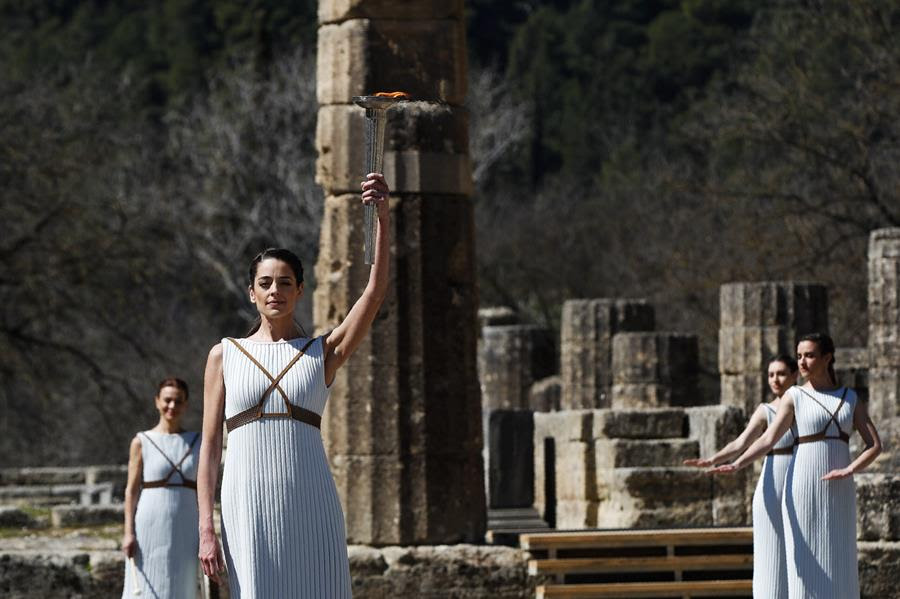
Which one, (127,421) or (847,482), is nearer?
(847,482)

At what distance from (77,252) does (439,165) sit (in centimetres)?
1852

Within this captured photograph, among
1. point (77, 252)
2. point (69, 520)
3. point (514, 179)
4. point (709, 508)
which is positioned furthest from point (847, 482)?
point (514, 179)

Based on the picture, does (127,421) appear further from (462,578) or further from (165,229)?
(462,578)

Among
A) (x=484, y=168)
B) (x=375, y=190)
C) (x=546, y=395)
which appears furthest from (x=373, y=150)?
(x=484, y=168)

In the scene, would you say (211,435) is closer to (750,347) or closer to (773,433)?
(773,433)

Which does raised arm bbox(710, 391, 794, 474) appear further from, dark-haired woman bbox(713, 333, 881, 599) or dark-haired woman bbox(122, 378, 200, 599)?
dark-haired woman bbox(122, 378, 200, 599)

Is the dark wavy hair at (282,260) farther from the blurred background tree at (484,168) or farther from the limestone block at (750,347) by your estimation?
the blurred background tree at (484,168)

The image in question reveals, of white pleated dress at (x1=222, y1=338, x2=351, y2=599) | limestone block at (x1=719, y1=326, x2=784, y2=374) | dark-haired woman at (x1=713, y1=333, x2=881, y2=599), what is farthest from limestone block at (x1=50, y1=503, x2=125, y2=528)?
white pleated dress at (x1=222, y1=338, x2=351, y2=599)

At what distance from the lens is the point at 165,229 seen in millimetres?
33938

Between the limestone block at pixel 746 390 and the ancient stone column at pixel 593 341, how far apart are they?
383 cm

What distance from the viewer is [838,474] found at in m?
10.2

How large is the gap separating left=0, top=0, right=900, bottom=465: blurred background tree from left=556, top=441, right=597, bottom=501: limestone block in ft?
43.0

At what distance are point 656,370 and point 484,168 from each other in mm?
24846

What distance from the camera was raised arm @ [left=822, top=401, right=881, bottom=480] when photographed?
10141 mm
